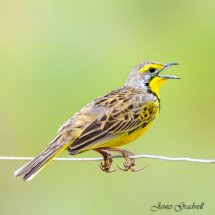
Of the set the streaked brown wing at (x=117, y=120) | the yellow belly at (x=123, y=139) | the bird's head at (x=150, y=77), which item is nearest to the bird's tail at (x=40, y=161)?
the streaked brown wing at (x=117, y=120)

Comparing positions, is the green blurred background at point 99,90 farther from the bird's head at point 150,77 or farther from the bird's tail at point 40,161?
the bird's tail at point 40,161

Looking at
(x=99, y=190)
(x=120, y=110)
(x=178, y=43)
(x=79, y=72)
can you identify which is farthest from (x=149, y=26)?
(x=120, y=110)

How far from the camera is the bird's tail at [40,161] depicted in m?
11.3

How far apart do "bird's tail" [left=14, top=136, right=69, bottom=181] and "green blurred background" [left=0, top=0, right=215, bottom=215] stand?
298 centimetres

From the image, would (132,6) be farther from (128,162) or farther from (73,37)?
(128,162)

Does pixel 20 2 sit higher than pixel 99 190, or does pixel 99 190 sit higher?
pixel 20 2

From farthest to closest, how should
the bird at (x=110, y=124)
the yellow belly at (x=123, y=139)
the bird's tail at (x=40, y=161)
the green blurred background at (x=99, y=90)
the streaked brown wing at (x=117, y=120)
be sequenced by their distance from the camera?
the green blurred background at (x=99, y=90) → the yellow belly at (x=123, y=139) → the streaked brown wing at (x=117, y=120) → the bird at (x=110, y=124) → the bird's tail at (x=40, y=161)

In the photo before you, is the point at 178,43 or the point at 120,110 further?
the point at 178,43

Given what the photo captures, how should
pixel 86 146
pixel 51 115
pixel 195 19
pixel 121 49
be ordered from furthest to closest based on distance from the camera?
1. pixel 195 19
2. pixel 121 49
3. pixel 51 115
4. pixel 86 146

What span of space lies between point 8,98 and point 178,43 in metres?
3.37

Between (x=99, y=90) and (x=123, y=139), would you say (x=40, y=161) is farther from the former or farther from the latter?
(x=99, y=90)

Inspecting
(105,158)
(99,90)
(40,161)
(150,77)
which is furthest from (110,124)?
(99,90)

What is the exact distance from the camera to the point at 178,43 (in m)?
20.0

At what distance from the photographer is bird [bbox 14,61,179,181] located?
37.8 feet
